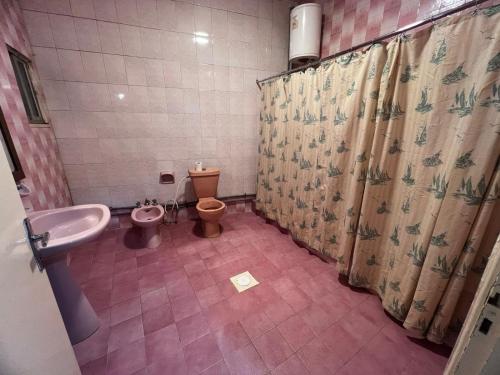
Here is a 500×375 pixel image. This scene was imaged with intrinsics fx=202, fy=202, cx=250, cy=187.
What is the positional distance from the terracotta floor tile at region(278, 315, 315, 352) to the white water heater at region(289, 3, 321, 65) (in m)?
2.64

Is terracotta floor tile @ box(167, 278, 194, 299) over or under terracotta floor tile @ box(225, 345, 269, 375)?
over

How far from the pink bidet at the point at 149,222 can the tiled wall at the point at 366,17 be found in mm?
2725

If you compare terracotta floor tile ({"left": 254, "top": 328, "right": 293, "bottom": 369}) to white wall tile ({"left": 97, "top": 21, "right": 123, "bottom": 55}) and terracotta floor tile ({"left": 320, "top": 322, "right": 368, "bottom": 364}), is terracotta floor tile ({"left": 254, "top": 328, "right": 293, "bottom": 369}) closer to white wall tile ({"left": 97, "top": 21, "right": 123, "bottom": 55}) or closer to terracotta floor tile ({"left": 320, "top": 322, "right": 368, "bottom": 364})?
terracotta floor tile ({"left": 320, "top": 322, "right": 368, "bottom": 364})

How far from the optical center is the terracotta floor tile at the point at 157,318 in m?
1.38

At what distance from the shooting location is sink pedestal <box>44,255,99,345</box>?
121cm

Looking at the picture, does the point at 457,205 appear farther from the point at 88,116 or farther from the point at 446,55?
the point at 88,116

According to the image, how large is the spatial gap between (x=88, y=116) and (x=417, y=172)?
9.83ft

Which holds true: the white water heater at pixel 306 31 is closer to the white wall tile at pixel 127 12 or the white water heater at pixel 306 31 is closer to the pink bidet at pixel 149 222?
the white wall tile at pixel 127 12

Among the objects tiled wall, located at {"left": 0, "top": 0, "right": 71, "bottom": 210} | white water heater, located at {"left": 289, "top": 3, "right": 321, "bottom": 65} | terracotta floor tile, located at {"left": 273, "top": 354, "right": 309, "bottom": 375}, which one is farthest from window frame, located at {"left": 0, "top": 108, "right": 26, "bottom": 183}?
white water heater, located at {"left": 289, "top": 3, "right": 321, "bottom": 65}

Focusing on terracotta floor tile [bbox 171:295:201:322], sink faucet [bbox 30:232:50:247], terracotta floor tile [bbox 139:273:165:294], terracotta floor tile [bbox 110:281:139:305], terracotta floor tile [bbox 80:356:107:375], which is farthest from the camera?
terracotta floor tile [bbox 139:273:165:294]

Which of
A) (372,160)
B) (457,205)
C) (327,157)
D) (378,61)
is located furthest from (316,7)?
(457,205)

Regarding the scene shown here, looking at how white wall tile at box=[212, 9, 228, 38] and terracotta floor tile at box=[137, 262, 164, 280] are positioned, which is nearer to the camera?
terracotta floor tile at box=[137, 262, 164, 280]

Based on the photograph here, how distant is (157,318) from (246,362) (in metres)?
0.69

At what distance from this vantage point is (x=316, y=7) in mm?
2156
